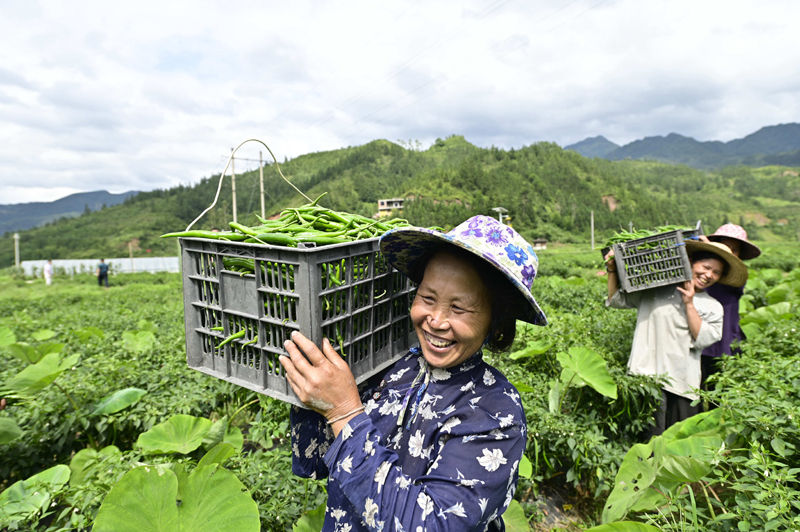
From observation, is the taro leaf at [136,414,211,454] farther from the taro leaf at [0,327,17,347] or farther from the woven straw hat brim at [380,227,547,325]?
the taro leaf at [0,327,17,347]

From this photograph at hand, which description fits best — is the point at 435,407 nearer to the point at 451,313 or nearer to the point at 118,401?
the point at 451,313

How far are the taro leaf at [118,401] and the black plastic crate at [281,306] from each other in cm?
217

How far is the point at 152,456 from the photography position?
106 inches

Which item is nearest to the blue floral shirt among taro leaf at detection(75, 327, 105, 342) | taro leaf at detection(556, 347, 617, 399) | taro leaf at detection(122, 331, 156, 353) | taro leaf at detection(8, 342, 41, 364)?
taro leaf at detection(556, 347, 617, 399)

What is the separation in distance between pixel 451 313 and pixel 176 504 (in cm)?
128

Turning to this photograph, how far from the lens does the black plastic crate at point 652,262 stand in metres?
3.51

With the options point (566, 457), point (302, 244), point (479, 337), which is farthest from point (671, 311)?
point (302, 244)

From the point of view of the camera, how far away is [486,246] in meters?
1.37

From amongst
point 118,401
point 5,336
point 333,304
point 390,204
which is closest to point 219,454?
point 333,304

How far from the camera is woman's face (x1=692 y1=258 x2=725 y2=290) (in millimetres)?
3738

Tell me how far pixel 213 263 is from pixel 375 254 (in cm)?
60

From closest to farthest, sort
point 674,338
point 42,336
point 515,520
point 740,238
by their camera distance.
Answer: point 515,520
point 674,338
point 740,238
point 42,336

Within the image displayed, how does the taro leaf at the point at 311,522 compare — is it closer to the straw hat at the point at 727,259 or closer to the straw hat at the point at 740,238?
the straw hat at the point at 727,259

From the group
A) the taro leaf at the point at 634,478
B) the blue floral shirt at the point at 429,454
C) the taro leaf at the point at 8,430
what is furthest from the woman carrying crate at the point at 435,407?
the taro leaf at the point at 8,430
